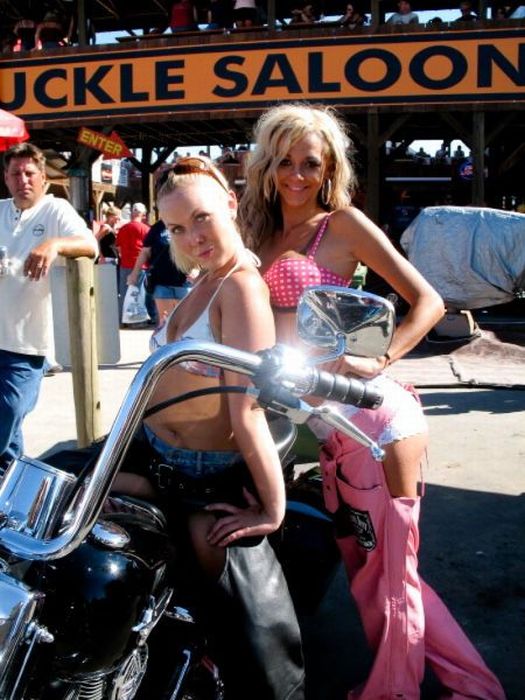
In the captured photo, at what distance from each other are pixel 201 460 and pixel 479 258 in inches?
325

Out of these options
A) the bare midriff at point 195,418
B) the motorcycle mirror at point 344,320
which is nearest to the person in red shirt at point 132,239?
the bare midriff at point 195,418

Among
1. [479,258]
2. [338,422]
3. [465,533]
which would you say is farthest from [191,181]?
[479,258]

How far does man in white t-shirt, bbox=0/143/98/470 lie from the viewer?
3.42m

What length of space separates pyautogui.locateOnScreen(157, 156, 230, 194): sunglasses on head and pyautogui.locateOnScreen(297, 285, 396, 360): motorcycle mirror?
1.93ft

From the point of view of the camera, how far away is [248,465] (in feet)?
5.33

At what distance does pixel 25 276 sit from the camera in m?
3.58

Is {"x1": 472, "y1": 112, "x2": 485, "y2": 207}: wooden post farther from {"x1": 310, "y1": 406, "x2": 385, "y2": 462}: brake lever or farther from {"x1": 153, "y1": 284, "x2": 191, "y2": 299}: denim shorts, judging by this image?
{"x1": 310, "y1": 406, "x2": 385, "y2": 462}: brake lever

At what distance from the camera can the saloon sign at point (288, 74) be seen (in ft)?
35.8

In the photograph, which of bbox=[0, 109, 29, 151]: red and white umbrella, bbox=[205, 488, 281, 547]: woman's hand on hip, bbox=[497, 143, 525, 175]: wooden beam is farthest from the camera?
bbox=[497, 143, 525, 175]: wooden beam

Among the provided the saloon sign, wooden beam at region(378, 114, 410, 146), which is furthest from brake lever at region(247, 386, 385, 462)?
wooden beam at region(378, 114, 410, 146)

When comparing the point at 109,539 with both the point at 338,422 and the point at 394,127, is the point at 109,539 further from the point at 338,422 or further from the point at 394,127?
the point at 394,127

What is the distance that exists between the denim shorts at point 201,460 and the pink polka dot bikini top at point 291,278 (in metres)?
0.52

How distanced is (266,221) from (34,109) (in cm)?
1138

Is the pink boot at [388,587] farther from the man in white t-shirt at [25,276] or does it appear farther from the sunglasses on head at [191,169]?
the man in white t-shirt at [25,276]
